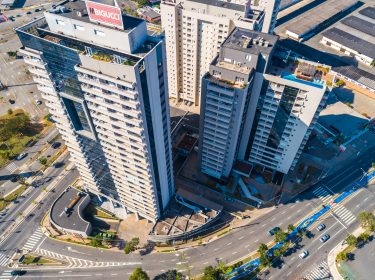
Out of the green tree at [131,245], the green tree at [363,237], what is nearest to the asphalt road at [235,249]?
the green tree at [131,245]

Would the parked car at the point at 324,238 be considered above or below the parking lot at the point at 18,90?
below

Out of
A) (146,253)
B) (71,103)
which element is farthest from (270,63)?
(146,253)

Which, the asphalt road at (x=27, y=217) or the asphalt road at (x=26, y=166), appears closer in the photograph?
the asphalt road at (x=27, y=217)

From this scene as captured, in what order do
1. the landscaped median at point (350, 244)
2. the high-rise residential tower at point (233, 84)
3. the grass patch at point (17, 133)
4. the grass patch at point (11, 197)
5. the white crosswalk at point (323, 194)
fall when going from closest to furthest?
the high-rise residential tower at point (233, 84) < the landscaped median at point (350, 244) < the grass patch at point (11, 197) < the white crosswalk at point (323, 194) < the grass patch at point (17, 133)

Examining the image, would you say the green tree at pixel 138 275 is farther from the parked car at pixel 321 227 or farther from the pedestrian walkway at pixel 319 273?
the parked car at pixel 321 227

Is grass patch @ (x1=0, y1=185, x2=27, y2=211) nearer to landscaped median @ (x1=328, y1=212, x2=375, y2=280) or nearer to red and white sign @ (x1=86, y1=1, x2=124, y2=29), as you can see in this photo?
red and white sign @ (x1=86, y1=1, x2=124, y2=29)

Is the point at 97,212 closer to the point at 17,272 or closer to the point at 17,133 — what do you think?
the point at 17,272

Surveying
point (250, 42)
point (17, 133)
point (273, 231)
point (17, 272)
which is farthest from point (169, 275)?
point (17, 133)
